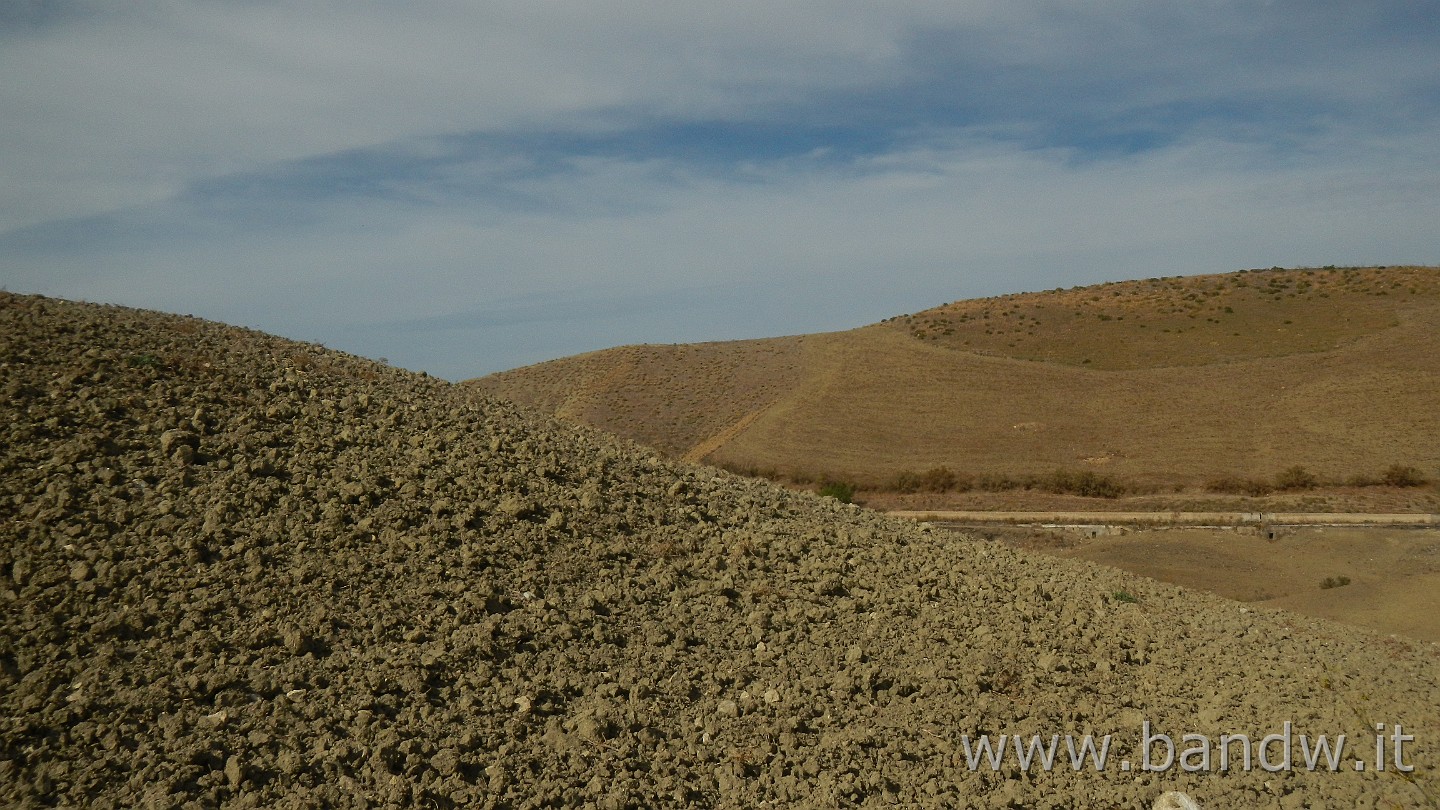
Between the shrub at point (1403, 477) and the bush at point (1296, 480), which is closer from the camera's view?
the shrub at point (1403, 477)

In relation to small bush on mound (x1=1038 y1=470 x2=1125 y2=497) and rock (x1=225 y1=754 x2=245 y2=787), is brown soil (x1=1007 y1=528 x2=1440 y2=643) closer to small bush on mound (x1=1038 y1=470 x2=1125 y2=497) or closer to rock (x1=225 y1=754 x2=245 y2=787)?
small bush on mound (x1=1038 y1=470 x2=1125 y2=497)

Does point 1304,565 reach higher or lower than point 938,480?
lower

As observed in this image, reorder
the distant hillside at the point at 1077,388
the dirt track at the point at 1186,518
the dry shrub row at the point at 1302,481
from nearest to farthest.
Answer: the dirt track at the point at 1186,518 < the dry shrub row at the point at 1302,481 < the distant hillside at the point at 1077,388

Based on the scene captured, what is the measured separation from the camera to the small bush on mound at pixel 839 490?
1125 inches

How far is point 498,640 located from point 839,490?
23941 millimetres

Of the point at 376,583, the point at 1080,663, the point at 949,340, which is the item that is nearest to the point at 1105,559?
the point at 1080,663

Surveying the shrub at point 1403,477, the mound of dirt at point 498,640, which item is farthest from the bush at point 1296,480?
the mound of dirt at point 498,640

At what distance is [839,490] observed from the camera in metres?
29.3

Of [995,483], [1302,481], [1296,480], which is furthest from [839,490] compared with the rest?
[1302,481]

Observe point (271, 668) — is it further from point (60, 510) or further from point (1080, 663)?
point (1080, 663)

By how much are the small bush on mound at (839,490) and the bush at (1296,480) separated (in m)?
14.1

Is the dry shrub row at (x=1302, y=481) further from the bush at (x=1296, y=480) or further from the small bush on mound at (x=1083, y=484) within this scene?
→ the small bush on mound at (x=1083, y=484)

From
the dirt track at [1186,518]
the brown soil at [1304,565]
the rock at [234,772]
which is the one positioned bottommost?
the dirt track at [1186,518]

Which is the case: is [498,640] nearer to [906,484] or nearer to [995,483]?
[906,484]
